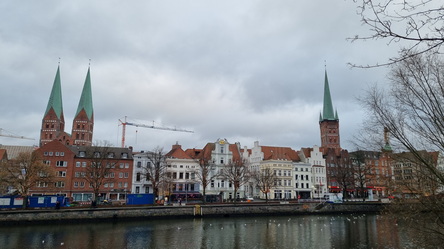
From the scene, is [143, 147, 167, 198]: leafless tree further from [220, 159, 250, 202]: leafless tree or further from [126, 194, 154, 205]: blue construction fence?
[220, 159, 250, 202]: leafless tree

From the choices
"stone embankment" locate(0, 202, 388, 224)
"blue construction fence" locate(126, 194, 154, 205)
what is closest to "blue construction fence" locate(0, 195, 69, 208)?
"stone embankment" locate(0, 202, 388, 224)

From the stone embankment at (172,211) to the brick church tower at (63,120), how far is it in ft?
343

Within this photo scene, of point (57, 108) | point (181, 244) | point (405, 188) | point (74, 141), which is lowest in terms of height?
point (181, 244)

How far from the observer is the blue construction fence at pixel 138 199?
56.9 meters

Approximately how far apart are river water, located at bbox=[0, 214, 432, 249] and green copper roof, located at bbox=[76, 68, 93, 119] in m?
117

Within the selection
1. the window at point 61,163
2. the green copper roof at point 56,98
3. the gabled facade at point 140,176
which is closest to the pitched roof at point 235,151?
the gabled facade at point 140,176

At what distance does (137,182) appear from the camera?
7712cm

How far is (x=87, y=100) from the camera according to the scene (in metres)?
153

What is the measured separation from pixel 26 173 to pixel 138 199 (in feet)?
59.3

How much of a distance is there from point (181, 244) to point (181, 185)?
48012mm

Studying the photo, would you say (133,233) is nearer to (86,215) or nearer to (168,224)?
(168,224)

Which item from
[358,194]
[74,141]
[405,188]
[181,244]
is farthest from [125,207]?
[74,141]

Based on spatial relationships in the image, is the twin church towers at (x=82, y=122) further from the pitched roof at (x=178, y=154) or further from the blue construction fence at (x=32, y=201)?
the blue construction fence at (x=32, y=201)

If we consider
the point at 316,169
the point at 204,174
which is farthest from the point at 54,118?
the point at 316,169
